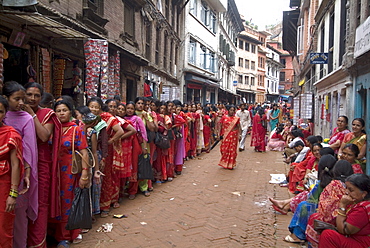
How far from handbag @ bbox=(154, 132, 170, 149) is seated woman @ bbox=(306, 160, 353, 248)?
374cm

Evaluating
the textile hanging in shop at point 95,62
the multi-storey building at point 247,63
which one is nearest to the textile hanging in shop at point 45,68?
the textile hanging in shop at point 95,62

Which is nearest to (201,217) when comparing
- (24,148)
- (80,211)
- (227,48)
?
(80,211)

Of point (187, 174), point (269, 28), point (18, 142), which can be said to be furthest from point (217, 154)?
point (269, 28)

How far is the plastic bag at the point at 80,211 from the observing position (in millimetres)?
4102

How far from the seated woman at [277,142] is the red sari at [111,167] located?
9.92 meters

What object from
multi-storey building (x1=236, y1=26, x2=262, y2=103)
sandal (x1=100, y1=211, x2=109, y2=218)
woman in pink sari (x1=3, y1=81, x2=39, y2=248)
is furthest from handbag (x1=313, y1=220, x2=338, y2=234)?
multi-storey building (x1=236, y1=26, x2=262, y2=103)

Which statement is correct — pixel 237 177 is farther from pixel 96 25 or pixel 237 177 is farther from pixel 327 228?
pixel 96 25

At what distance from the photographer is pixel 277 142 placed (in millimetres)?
14477

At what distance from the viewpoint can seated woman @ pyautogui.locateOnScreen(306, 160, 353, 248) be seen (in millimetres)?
3721

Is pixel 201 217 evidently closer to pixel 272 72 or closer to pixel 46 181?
pixel 46 181

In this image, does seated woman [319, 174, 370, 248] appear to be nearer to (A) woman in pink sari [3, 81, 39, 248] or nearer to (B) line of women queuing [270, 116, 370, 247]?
(B) line of women queuing [270, 116, 370, 247]

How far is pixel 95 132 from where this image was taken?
471 centimetres

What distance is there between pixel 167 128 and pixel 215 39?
23880 mm

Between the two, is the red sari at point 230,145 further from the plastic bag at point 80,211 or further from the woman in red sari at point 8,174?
the woman in red sari at point 8,174
